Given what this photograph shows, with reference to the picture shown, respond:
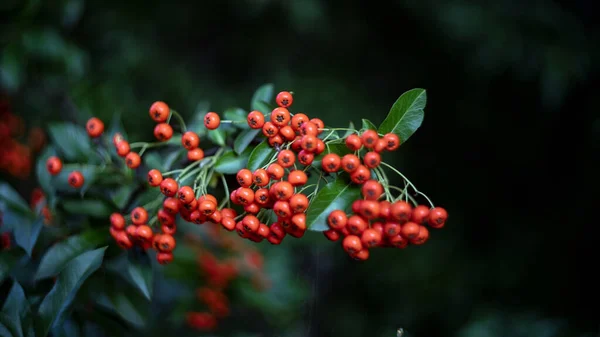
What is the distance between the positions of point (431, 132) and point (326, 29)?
1.11m

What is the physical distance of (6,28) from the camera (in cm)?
191

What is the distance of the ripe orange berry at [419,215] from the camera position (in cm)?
92

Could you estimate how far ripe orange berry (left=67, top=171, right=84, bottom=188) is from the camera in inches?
48.5

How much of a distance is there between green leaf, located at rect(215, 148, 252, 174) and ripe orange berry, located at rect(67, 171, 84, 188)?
0.45 meters

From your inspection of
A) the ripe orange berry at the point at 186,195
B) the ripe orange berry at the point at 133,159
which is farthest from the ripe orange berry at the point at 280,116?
the ripe orange berry at the point at 133,159

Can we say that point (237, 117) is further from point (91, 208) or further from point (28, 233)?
point (28, 233)

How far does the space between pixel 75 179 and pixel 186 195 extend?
46 centimetres

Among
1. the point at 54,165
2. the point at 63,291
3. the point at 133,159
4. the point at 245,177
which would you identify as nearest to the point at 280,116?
the point at 245,177

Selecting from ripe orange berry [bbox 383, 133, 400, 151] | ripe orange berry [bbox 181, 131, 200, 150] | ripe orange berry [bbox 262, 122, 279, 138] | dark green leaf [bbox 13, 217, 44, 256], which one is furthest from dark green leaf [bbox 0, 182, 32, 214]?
ripe orange berry [bbox 383, 133, 400, 151]

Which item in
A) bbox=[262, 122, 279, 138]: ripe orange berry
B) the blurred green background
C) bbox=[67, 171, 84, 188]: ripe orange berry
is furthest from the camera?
the blurred green background

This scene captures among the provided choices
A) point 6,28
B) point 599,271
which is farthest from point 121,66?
point 599,271

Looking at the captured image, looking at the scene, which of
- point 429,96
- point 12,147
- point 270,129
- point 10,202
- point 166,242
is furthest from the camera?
point 429,96

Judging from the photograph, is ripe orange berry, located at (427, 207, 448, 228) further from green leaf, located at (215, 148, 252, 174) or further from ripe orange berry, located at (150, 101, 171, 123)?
ripe orange berry, located at (150, 101, 171, 123)

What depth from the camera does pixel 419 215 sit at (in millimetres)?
921
